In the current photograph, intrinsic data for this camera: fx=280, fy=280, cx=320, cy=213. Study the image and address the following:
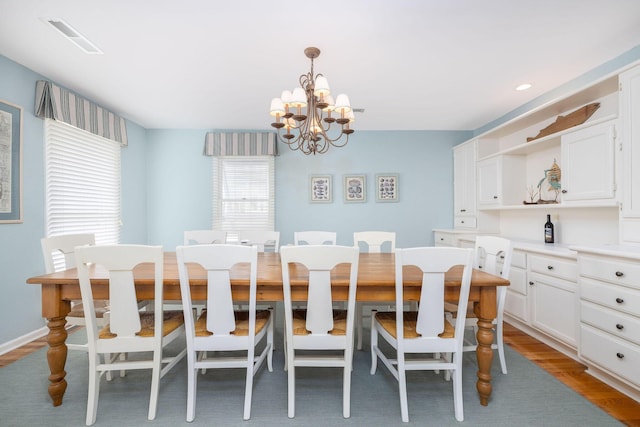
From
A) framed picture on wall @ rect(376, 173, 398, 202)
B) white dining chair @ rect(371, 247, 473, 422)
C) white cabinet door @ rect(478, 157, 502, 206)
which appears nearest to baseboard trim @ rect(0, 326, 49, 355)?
white dining chair @ rect(371, 247, 473, 422)

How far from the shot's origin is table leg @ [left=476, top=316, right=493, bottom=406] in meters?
1.62

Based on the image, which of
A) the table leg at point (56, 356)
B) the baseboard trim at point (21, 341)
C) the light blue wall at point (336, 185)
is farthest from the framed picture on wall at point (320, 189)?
the baseboard trim at point (21, 341)

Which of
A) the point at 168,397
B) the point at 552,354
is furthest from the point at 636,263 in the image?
the point at 168,397

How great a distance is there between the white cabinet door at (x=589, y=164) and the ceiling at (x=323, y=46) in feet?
2.23

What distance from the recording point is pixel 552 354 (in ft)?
7.55

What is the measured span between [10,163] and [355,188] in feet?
12.3

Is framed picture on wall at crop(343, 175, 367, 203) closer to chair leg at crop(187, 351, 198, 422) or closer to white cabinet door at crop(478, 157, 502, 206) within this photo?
white cabinet door at crop(478, 157, 502, 206)

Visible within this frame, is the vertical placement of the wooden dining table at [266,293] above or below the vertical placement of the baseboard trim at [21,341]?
above

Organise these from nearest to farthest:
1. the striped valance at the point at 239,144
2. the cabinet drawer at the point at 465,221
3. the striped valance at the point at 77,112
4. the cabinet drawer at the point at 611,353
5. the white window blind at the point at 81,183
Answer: the cabinet drawer at the point at 611,353
the striped valance at the point at 77,112
the white window blind at the point at 81,183
the cabinet drawer at the point at 465,221
the striped valance at the point at 239,144

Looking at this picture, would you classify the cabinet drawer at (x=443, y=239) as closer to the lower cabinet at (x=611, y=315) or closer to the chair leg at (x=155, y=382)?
the lower cabinet at (x=611, y=315)

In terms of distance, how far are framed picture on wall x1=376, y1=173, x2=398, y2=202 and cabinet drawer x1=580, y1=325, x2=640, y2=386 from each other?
2679 millimetres

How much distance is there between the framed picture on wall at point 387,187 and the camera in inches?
171

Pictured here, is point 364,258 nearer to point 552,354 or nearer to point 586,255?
point 586,255

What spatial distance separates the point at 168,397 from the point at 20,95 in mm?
2875
